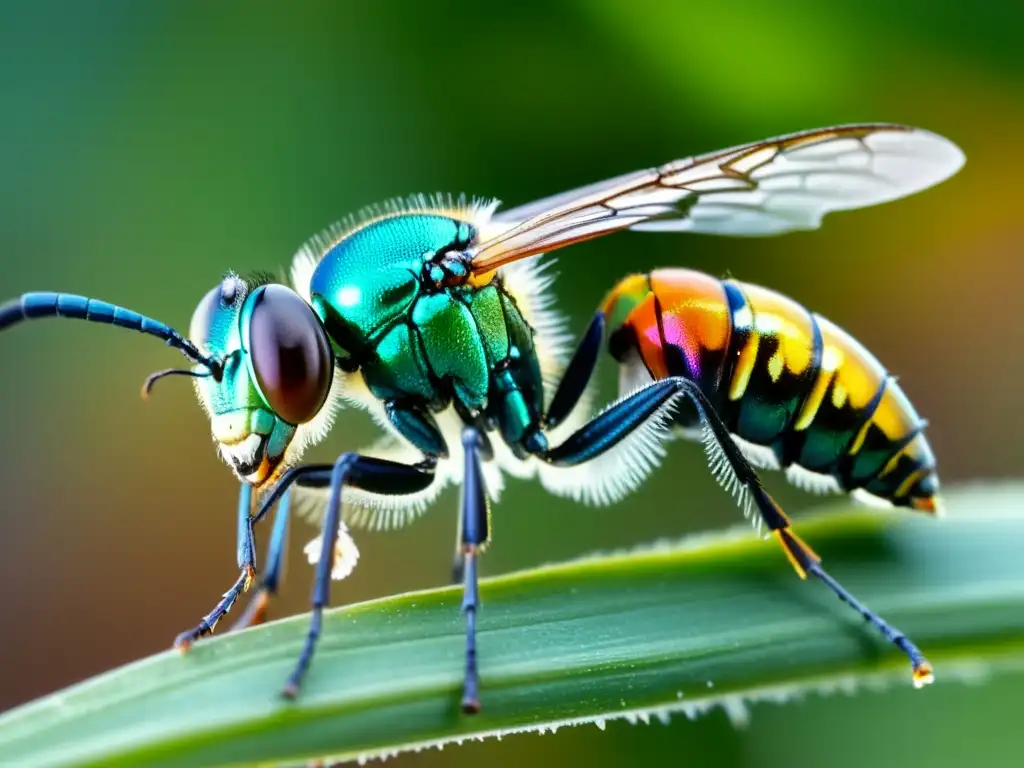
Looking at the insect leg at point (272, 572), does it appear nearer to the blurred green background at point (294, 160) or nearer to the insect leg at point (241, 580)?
the insect leg at point (241, 580)

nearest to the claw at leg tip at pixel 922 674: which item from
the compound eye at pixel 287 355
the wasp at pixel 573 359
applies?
the wasp at pixel 573 359

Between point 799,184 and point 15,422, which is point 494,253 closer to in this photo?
point 799,184

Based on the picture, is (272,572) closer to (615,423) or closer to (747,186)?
(615,423)

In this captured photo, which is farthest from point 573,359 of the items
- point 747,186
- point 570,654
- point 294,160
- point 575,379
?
point 294,160

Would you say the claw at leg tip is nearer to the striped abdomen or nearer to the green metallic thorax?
the striped abdomen

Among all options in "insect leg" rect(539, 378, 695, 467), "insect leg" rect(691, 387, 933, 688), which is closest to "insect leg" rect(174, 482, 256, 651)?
"insect leg" rect(539, 378, 695, 467)
